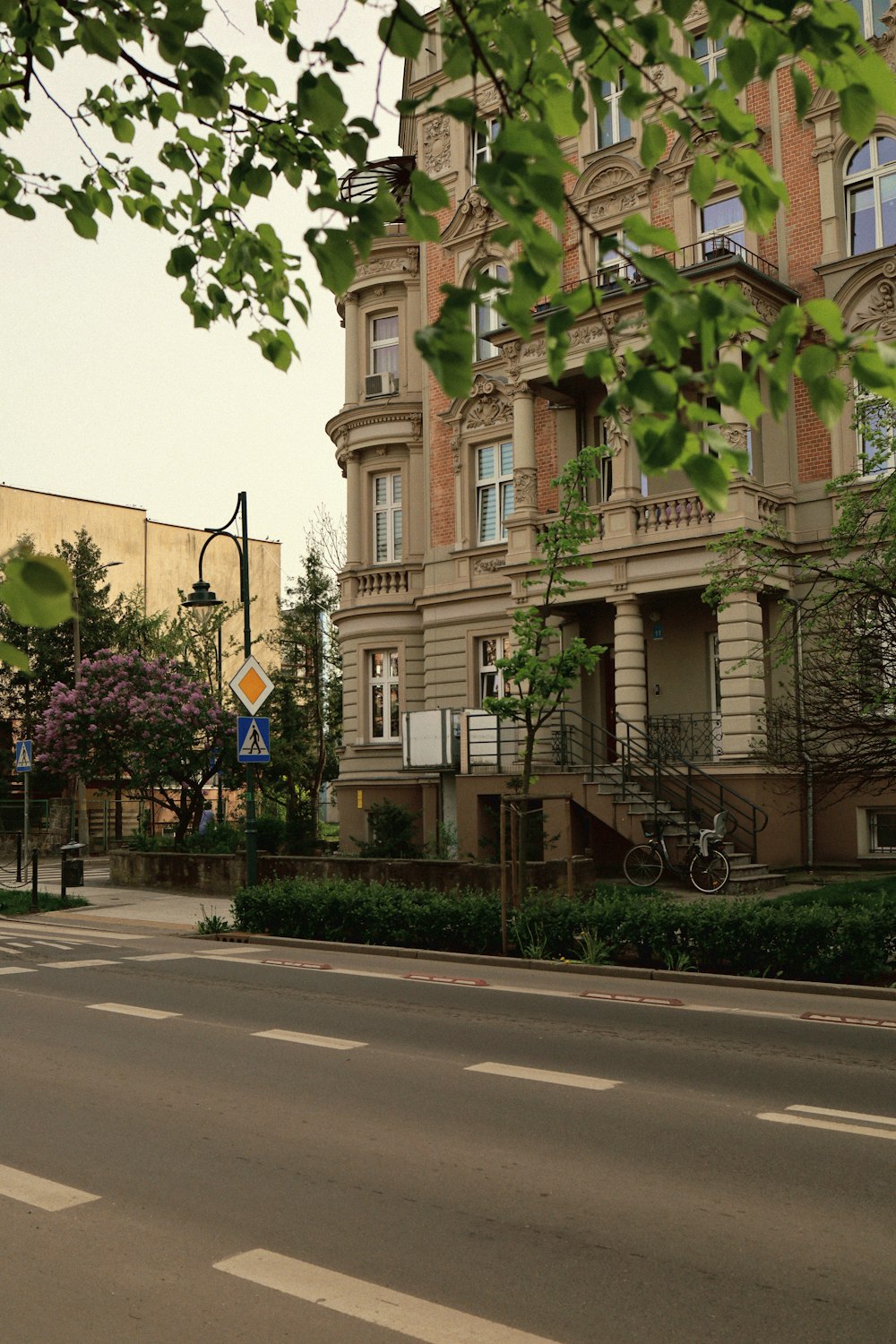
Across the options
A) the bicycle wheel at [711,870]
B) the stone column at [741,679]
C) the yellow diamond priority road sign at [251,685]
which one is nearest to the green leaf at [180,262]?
the yellow diamond priority road sign at [251,685]

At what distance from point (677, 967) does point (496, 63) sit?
409 inches

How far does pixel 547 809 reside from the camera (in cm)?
2356

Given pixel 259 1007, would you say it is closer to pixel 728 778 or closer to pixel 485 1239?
pixel 485 1239

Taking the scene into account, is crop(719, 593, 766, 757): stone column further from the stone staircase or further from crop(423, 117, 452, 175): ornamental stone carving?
crop(423, 117, 452, 175): ornamental stone carving

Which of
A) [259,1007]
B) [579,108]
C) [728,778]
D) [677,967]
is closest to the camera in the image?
[579,108]

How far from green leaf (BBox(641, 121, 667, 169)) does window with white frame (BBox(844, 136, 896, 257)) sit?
21.6m

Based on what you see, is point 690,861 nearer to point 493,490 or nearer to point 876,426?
point 876,426

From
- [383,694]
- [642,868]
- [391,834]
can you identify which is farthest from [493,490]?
[642,868]

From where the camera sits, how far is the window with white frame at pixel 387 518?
32062mm

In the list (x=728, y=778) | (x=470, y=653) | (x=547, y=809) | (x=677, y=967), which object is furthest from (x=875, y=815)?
(x=677, y=967)

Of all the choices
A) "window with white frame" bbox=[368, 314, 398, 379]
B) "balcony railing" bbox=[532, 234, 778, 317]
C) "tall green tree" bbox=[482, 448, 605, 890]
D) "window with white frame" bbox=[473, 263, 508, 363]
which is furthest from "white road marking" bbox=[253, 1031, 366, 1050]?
"window with white frame" bbox=[368, 314, 398, 379]

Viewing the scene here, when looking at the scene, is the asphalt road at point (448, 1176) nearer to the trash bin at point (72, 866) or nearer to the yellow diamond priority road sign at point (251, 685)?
the yellow diamond priority road sign at point (251, 685)

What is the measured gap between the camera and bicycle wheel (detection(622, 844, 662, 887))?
22188 millimetres

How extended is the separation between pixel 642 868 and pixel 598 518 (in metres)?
6.50
